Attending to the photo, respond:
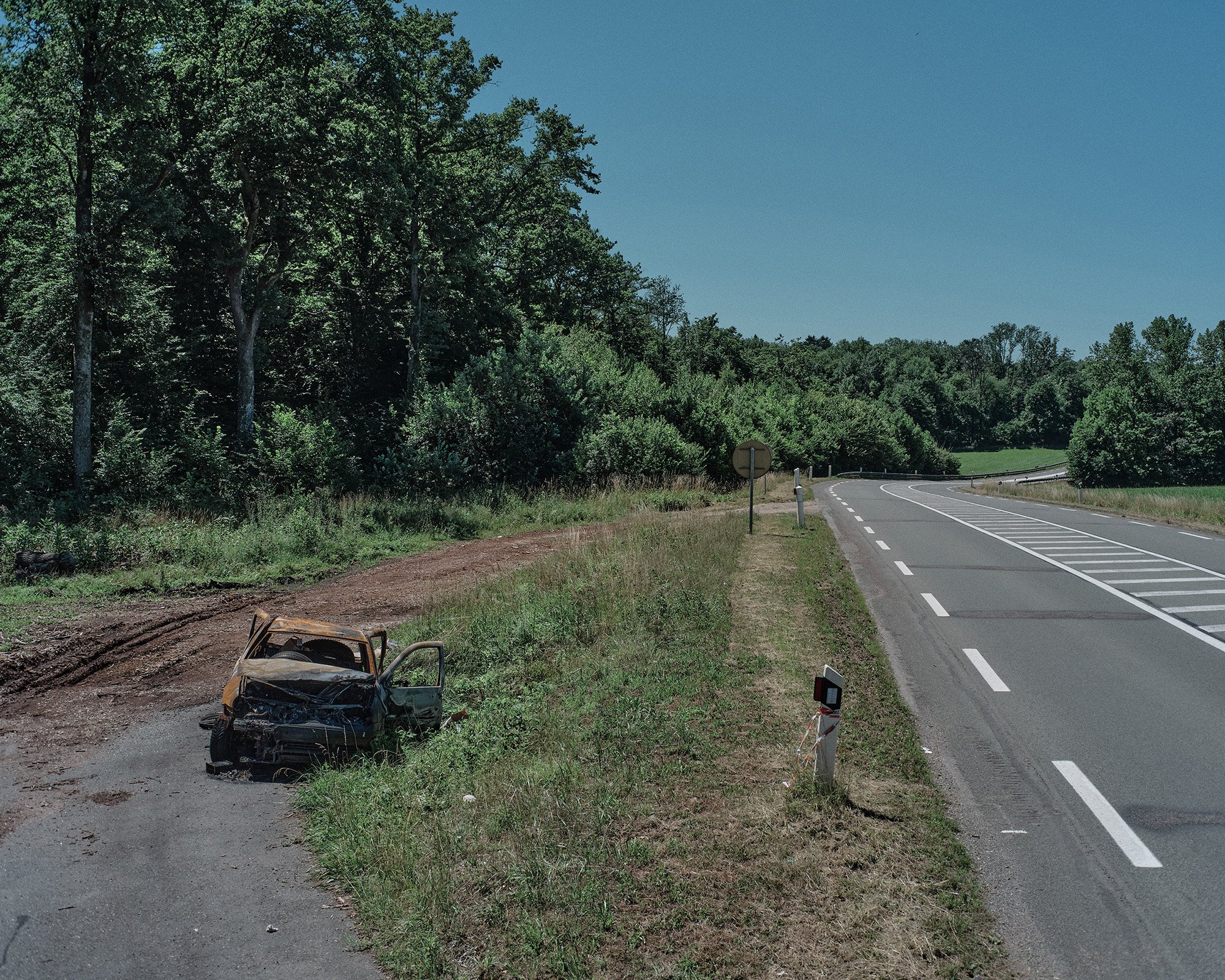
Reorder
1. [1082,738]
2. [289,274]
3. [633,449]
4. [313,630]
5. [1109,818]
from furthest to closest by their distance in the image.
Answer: [289,274]
[633,449]
[313,630]
[1082,738]
[1109,818]

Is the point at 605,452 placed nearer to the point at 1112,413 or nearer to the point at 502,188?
the point at 502,188

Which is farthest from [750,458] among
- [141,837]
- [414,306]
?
[414,306]

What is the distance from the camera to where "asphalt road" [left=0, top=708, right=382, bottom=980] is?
4.58 metres

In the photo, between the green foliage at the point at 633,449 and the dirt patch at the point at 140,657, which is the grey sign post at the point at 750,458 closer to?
the dirt patch at the point at 140,657

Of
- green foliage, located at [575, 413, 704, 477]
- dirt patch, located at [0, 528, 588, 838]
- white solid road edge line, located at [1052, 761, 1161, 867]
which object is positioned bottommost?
dirt patch, located at [0, 528, 588, 838]

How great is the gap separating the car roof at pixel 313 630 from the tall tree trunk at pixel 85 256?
15679 millimetres

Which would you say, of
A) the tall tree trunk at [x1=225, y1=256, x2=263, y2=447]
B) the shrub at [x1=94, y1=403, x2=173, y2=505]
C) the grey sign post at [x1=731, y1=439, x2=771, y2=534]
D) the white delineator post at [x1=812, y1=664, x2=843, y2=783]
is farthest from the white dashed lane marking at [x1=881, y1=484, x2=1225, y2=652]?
the tall tree trunk at [x1=225, y1=256, x2=263, y2=447]

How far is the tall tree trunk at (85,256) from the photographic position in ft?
65.4

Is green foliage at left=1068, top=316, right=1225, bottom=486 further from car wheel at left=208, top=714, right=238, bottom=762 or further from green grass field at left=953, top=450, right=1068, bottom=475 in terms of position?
car wheel at left=208, top=714, right=238, bottom=762

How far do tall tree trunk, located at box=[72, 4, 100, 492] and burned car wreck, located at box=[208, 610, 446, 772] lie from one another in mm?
15972

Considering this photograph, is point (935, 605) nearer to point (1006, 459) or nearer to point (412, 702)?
point (412, 702)

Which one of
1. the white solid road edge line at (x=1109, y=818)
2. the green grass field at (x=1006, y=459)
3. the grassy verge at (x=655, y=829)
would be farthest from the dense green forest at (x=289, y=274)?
the green grass field at (x=1006, y=459)

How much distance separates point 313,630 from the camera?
870cm

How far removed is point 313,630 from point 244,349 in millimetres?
20563
